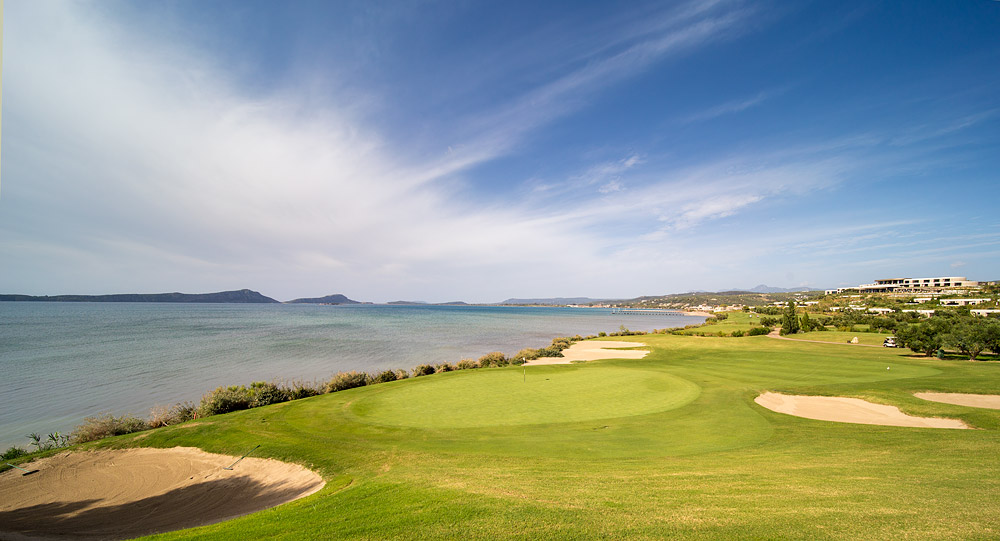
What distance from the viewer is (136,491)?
9.35 metres

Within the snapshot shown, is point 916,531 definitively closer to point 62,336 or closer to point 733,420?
point 733,420

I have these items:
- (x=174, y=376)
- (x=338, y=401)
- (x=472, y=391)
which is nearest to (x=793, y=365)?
(x=472, y=391)

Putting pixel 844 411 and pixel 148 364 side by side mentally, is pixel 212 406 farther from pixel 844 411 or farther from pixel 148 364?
pixel 844 411

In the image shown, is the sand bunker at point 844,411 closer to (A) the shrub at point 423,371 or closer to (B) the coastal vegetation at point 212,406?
(A) the shrub at point 423,371

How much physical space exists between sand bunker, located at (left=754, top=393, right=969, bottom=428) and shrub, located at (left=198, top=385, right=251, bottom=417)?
23.1 metres

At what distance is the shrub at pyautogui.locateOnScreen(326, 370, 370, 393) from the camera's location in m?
19.4

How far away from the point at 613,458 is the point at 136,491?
1265 centimetres

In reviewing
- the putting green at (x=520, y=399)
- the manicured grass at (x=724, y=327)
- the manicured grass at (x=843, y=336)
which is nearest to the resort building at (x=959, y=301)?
the manicured grass at (x=724, y=327)

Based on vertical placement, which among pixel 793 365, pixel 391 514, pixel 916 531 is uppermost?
pixel 916 531

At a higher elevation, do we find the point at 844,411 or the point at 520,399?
the point at 520,399

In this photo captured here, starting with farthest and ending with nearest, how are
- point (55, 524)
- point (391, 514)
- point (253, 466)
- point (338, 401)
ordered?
1. point (338, 401)
2. point (253, 466)
3. point (55, 524)
4. point (391, 514)

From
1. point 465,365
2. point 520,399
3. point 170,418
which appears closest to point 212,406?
point 170,418

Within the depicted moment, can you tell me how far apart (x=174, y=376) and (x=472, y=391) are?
24.3 meters

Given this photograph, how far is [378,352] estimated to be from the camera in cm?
3975
